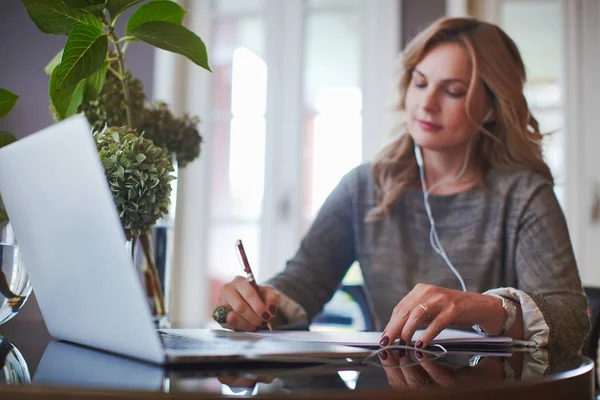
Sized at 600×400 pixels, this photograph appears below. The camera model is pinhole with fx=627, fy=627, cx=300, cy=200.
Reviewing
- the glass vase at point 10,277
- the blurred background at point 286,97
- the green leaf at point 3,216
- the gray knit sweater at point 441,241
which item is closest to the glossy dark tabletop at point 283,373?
the glass vase at point 10,277

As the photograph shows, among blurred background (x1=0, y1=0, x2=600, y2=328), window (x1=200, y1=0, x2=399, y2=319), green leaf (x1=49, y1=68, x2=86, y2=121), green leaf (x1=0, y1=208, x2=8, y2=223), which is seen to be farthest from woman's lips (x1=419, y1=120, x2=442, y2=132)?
window (x1=200, y1=0, x2=399, y2=319)

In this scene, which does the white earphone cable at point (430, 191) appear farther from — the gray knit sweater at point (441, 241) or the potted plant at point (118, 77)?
the potted plant at point (118, 77)

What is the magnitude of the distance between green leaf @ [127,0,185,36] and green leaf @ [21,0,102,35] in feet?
0.18

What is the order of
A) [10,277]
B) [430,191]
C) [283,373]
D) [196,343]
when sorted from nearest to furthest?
[283,373]
[196,343]
[10,277]
[430,191]

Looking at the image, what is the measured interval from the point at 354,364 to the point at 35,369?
11.7 inches

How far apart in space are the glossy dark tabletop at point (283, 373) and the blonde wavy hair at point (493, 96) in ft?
2.70

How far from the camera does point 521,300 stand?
1010 millimetres

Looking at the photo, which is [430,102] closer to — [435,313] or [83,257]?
[435,313]

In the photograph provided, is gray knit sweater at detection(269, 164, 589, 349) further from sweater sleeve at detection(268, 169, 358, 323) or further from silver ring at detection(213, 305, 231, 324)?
silver ring at detection(213, 305, 231, 324)

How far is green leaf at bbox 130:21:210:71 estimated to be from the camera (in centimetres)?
93

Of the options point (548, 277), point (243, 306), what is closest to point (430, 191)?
point (548, 277)

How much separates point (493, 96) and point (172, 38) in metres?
0.85

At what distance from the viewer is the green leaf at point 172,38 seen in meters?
0.93

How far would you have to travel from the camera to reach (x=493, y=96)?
4.87ft
